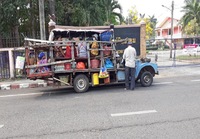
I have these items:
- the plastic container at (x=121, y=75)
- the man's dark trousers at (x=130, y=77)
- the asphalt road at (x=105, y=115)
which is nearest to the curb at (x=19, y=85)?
the asphalt road at (x=105, y=115)

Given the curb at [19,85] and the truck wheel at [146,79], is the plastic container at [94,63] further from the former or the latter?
the curb at [19,85]

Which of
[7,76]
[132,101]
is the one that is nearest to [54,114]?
[132,101]

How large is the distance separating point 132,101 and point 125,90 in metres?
1.81

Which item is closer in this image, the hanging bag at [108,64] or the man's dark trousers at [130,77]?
the man's dark trousers at [130,77]

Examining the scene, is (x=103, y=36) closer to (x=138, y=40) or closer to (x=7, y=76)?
(x=138, y=40)

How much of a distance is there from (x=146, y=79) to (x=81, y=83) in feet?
8.96

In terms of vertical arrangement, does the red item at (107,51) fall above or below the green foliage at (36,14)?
below

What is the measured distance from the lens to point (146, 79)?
9352 millimetres

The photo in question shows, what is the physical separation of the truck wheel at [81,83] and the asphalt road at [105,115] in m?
0.37

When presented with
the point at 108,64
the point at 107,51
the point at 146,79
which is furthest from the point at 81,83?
the point at 146,79

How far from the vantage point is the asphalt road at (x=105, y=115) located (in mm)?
4516

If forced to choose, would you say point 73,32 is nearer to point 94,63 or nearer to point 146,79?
point 94,63

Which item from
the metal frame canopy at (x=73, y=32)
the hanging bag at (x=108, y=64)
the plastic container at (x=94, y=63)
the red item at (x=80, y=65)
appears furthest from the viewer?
the metal frame canopy at (x=73, y=32)

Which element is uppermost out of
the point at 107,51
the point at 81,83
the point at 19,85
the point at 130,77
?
the point at 107,51
